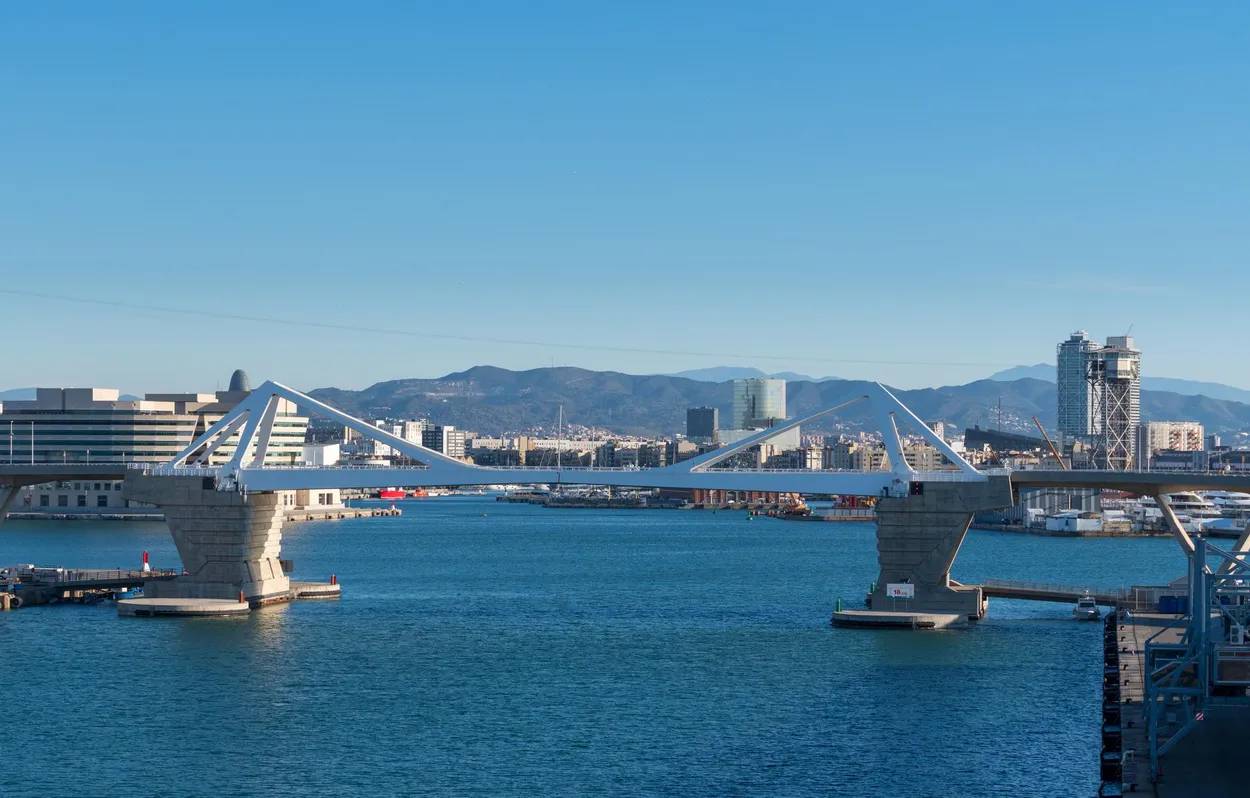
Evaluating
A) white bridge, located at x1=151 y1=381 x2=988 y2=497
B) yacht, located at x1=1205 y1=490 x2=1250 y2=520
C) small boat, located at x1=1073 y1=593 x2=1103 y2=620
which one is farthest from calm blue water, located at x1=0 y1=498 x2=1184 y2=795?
yacht, located at x1=1205 y1=490 x2=1250 y2=520

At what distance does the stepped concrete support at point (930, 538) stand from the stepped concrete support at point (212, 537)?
24.1m

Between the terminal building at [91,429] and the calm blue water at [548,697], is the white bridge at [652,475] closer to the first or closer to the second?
the calm blue water at [548,697]

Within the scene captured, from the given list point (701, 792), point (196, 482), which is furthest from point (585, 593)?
point (701, 792)

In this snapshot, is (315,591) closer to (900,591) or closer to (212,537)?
(212,537)

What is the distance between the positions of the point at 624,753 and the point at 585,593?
39.6 metres

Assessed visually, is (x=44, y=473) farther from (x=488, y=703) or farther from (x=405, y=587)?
(x=488, y=703)

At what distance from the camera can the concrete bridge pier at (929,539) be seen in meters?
67.6

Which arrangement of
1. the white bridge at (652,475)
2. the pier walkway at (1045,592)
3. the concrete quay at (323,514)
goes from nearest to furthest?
the white bridge at (652,475)
the pier walkway at (1045,592)
the concrete quay at (323,514)

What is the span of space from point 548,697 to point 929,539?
21677 mm

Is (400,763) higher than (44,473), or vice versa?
(44,473)

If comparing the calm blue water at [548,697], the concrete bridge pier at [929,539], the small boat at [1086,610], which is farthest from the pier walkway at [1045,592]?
the concrete bridge pier at [929,539]

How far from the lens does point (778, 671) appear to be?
5506cm

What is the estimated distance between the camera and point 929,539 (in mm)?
67688

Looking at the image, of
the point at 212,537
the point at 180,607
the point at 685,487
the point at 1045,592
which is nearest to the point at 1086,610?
the point at 1045,592
